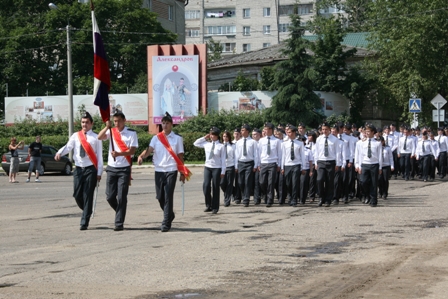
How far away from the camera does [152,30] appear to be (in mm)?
65562

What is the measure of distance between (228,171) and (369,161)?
3.35 meters

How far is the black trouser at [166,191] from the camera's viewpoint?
44.9 feet

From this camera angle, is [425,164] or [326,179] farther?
[425,164]

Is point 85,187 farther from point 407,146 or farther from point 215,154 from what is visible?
point 407,146

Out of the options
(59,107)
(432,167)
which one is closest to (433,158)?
(432,167)

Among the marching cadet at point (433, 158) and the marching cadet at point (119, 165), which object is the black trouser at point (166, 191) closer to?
the marching cadet at point (119, 165)

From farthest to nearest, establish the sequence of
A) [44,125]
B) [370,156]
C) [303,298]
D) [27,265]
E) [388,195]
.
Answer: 1. [44,125]
2. [388,195]
3. [370,156]
4. [27,265]
5. [303,298]

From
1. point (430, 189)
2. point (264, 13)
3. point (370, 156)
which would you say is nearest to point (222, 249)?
point (370, 156)

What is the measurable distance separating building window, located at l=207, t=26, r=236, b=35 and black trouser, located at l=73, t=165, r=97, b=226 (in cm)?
8958

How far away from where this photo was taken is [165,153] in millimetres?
14102

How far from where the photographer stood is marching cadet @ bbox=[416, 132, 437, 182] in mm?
30719

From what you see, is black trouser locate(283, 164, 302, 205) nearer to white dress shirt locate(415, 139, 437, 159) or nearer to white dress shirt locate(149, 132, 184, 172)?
white dress shirt locate(149, 132, 184, 172)

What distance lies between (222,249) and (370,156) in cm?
890

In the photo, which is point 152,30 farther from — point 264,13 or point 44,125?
point 264,13
